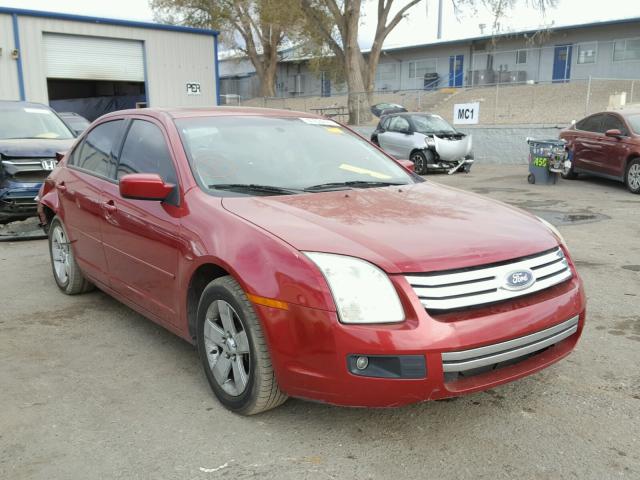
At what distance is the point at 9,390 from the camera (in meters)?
3.43

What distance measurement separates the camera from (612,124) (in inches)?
463

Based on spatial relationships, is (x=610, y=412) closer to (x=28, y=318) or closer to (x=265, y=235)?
(x=265, y=235)

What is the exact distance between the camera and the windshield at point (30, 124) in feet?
29.2

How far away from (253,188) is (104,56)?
69.0 ft

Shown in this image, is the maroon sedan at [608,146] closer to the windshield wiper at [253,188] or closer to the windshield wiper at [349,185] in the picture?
the windshield wiper at [349,185]

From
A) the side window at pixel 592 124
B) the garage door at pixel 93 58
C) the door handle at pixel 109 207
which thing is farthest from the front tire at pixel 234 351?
the garage door at pixel 93 58

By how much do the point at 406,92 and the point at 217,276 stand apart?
29041mm

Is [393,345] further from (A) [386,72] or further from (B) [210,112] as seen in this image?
(A) [386,72]

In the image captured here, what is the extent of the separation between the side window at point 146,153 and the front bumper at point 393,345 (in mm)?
1390

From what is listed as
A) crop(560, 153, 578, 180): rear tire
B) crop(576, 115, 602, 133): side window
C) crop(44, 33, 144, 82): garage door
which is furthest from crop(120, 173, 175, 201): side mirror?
crop(44, 33, 144, 82): garage door

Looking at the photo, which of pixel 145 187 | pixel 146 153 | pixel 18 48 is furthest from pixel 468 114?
pixel 145 187

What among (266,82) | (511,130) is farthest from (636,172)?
(266,82)

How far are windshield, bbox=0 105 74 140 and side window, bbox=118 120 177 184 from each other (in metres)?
5.50

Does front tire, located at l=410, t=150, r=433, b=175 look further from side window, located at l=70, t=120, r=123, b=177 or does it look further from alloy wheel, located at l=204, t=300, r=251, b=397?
alloy wheel, located at l=204, t=300, r=251, b=397
